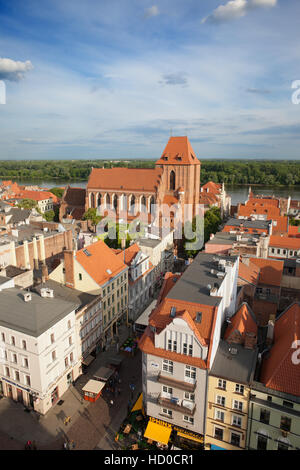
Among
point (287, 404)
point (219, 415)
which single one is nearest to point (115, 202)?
point (219, 415)

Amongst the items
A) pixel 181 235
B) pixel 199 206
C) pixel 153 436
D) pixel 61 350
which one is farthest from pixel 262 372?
pixel 199 206

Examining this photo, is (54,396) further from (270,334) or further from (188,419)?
(270,334)

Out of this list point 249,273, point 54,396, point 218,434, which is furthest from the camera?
point 249,273

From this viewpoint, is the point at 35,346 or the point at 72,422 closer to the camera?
the point at 35,346

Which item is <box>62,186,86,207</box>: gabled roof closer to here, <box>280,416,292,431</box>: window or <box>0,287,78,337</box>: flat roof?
<box>0,287,78,337</box>: flat roof

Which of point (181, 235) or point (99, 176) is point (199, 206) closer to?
point (181, 235)

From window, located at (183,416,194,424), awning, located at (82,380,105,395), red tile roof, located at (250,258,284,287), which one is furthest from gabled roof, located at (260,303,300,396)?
red tile roof, located at (250,258,284,287)
